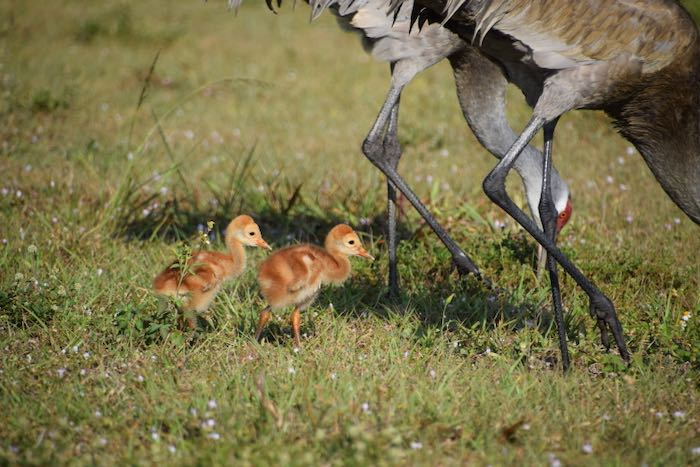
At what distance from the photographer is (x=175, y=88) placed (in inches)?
344

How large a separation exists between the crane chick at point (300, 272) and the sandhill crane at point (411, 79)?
66cm

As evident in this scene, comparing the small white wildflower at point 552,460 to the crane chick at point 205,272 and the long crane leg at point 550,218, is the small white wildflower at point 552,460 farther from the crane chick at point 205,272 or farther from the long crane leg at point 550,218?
the crane chick at point 205,272

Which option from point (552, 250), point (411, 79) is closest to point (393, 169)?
point (411, 79)

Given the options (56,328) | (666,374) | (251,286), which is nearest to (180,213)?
(251,286)

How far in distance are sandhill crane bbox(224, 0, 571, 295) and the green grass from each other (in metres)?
0.25

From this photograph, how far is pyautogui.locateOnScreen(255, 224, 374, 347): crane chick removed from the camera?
3.90m

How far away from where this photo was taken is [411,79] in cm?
493

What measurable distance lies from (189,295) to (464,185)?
2817 mm

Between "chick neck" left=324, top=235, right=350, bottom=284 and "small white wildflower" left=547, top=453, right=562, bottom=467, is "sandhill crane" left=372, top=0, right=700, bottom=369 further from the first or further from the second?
"small white wildflower" left=547, top=453, right=562, bottom=467

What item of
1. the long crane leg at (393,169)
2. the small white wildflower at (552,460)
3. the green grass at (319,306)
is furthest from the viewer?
the long crane leg at (393,169)

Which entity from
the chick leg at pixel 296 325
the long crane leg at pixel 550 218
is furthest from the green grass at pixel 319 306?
the long crane leg at pixel 550 218

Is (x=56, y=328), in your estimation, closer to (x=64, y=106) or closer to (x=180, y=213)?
(x=180, y=213)

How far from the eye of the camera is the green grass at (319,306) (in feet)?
10.6

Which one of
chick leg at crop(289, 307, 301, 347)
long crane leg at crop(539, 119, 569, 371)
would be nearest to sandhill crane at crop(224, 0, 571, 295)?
long crane leg at crop(539, 119, 569, 371)
